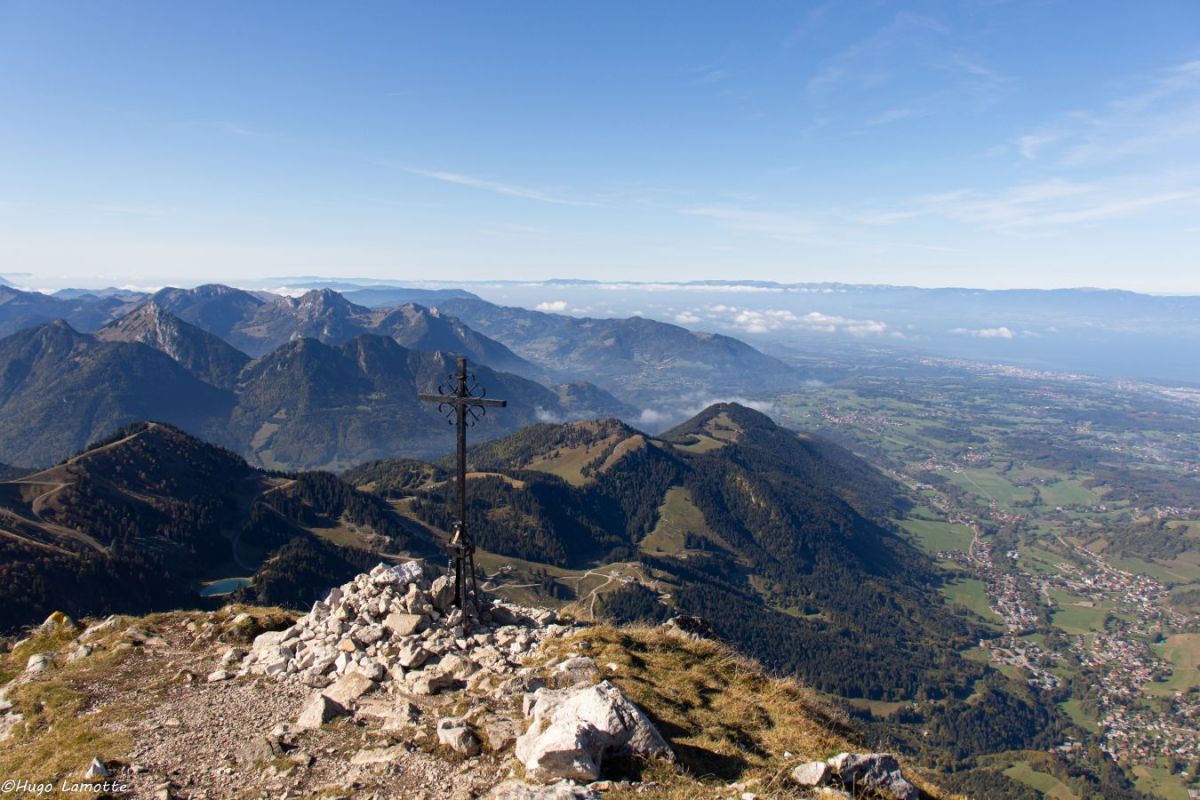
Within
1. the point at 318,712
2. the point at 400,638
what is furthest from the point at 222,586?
the point at 318,712

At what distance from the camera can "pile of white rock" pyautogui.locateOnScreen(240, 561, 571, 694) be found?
752 inches

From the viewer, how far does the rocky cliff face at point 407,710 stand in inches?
518

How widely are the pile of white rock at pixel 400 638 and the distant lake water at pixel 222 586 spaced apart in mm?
145535

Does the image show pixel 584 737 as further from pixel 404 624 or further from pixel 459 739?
pixel 404 624

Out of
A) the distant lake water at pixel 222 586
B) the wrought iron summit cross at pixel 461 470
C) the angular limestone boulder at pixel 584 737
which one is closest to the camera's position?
the angular limestone boulder at pixel 584 737

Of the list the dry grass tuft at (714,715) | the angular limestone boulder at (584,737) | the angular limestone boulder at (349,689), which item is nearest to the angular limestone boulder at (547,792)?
the angular limestone boulder at (584,737)

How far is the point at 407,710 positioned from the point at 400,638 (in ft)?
14.8

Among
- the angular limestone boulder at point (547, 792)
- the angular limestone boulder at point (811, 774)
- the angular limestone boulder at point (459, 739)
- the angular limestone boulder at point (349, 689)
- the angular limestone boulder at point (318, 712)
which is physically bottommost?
the angular limestone boulder at point (349, 689)

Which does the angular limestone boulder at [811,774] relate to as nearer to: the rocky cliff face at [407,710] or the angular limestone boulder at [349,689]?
the rocky cliff face at [407,710]

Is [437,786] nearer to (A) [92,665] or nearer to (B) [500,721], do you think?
(B) [500,721]

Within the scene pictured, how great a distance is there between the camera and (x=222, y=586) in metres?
147

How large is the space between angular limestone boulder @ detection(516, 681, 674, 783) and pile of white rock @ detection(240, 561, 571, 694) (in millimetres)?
5940

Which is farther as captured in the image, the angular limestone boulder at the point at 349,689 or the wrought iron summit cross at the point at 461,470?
the wrought iron summit cross at the point at 461,470

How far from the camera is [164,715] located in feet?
57.7
